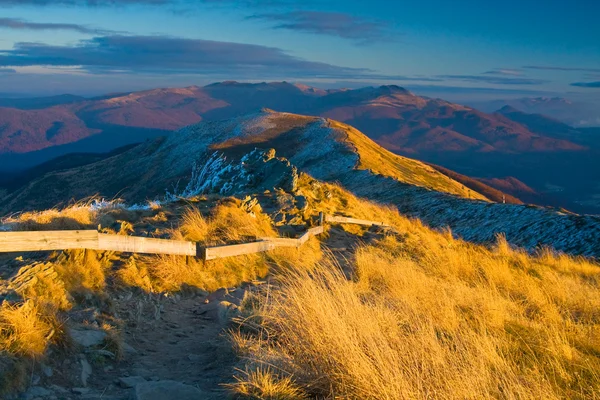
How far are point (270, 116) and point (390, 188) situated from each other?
192 feet

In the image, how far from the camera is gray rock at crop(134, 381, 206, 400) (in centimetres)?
507

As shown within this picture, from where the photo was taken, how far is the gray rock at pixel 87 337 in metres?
5.95

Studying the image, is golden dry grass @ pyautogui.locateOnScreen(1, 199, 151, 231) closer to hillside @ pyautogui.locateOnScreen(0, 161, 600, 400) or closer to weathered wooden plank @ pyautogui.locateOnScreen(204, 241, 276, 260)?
hillside @ pyautogui.locateOnScreen(0, 161, 600, 400)

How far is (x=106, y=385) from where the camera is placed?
18.0 ft

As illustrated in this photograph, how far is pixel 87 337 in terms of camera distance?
20.0 ft

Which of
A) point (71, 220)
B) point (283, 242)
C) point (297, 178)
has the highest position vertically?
point (71, 220)

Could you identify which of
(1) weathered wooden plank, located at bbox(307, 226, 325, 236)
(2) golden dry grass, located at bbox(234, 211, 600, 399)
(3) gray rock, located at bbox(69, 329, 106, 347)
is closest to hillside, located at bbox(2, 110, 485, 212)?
(1) weathered wooden plank, located at bbox(307, 226, 325, 236)

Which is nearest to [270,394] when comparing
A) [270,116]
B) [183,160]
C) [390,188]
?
[390,188]

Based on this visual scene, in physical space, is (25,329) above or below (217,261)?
above

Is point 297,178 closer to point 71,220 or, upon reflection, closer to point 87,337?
point 71,220

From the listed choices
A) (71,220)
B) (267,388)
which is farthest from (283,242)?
(267,388)

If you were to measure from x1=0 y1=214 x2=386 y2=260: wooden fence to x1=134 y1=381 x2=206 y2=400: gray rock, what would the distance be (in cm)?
326

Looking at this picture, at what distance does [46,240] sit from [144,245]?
1814mm

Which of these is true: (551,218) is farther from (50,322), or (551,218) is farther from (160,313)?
(50,322)
